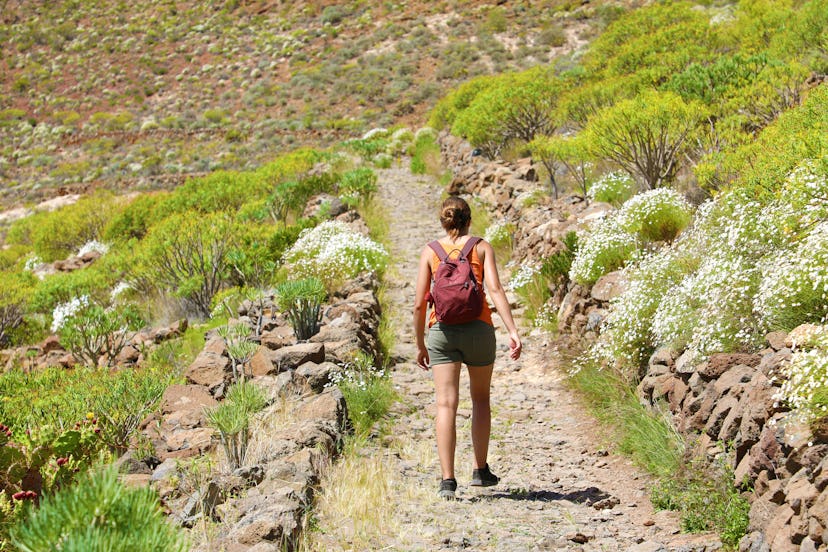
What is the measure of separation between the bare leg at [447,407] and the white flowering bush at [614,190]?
6323 mm

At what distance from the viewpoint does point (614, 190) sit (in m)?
10.1

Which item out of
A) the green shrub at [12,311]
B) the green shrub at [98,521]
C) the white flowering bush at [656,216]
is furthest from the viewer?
the green shrub at [12,311]

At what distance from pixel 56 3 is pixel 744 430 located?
72053mm

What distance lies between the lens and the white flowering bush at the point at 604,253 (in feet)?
24.4

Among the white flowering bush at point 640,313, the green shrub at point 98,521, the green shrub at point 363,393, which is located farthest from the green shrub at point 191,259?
the green shrub at point 98,521

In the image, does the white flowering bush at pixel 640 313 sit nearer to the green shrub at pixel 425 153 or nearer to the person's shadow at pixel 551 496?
the person's shadow at pixel 551 496

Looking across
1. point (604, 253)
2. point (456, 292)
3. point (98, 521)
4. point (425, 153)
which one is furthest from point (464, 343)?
point (425, 153)

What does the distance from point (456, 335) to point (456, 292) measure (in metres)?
0.28

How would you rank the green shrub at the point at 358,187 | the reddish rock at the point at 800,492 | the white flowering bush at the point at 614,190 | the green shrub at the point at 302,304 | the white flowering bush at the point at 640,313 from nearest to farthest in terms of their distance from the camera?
1. the reddish rock at the point at 800,492
2. the white flowering bush at the point at 640,313
3. the green shrub at the point at 302,304
4. the white flowering bush at the point at 614,190
5. the green shrub at the point at 358,187

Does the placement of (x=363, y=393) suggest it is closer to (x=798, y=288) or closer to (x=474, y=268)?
(x=474, y=268)

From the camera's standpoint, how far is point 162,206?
Result: 19.3 meters

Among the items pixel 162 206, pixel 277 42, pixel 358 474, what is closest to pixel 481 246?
pixel 358 474

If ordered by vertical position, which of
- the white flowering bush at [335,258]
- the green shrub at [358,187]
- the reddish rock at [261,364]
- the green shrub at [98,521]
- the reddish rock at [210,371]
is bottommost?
the green shrub at [358,187]

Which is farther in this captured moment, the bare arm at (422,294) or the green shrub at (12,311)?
the green shrub at (12,311)
